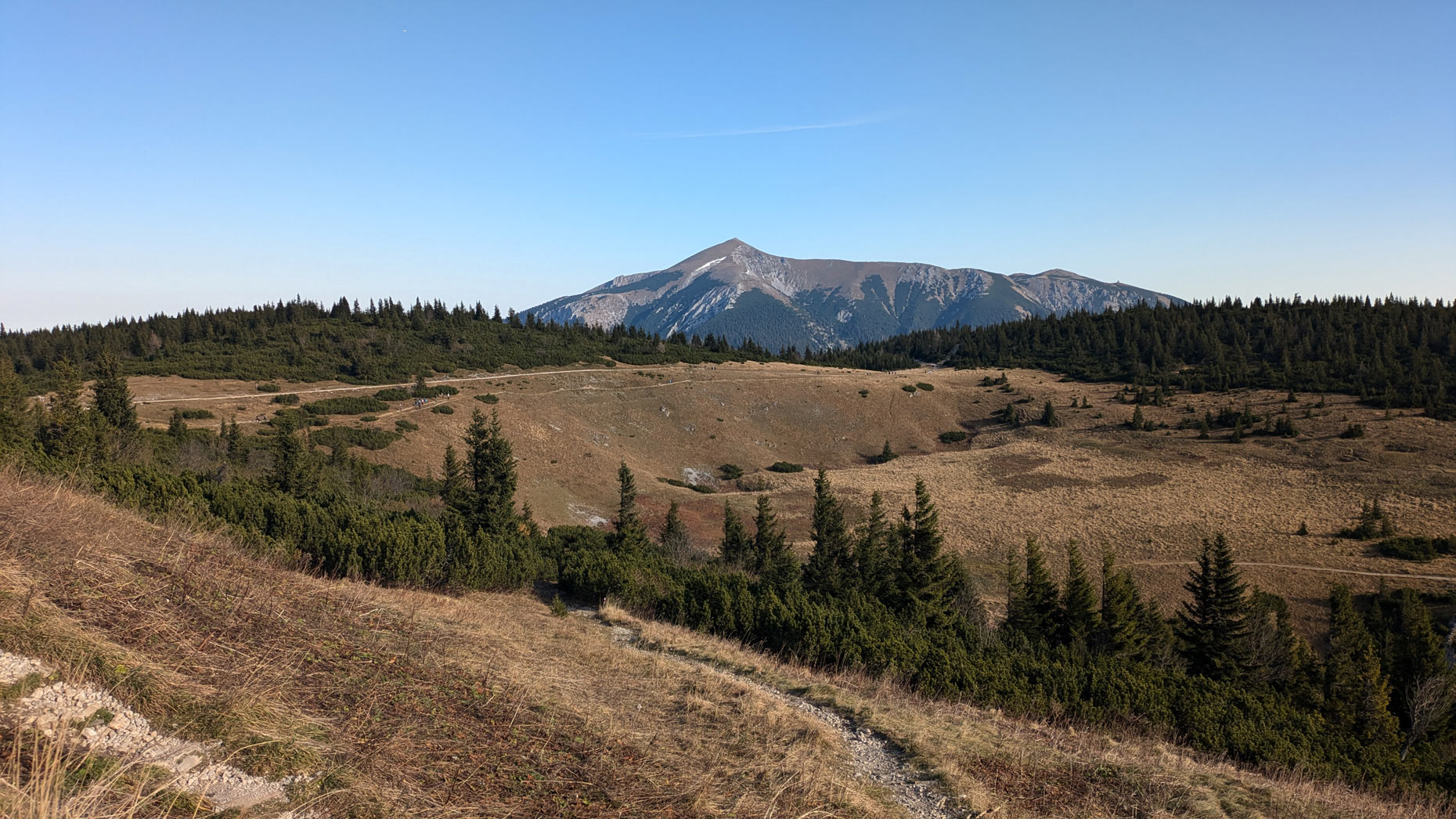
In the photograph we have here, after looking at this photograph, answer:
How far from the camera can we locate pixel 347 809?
17.6 ft

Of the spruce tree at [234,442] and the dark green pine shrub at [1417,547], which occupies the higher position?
the spruce tree at [234,442]

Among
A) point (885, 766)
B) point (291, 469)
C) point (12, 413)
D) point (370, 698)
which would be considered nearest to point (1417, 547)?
point (885, 766)

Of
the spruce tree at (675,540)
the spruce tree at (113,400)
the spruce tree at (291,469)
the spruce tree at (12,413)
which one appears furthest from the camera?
the spruce tree at (113,400)

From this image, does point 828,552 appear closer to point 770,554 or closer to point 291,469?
point 770,554

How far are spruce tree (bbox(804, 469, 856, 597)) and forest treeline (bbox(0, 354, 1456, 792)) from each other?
0.49ft

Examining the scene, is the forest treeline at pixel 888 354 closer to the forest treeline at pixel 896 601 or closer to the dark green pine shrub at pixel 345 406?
the dark green pine shrub at pixel 345 406

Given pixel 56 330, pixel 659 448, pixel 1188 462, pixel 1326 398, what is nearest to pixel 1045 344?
pixel 1326 398

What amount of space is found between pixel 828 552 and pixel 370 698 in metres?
30.8

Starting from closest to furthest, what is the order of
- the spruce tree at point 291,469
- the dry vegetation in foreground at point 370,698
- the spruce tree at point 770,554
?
the dry vegetation in foreground at point 370,698, the spruce tree at point 291,469, the spruce tree at point 770,554

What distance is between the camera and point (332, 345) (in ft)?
305

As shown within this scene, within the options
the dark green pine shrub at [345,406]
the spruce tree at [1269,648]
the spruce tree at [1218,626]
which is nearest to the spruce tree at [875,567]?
the spruce tree at [1218,626]

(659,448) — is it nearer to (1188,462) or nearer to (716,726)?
(1188,462)

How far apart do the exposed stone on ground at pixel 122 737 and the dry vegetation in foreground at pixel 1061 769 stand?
712cm

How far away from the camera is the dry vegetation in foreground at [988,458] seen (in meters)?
44.2
